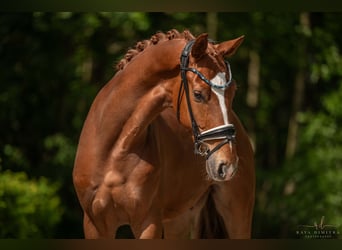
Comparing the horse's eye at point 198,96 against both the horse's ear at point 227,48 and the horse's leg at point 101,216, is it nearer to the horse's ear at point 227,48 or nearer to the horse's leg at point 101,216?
the horse's ear at point 227,48

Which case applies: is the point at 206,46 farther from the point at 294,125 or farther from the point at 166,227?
the point at 294,125

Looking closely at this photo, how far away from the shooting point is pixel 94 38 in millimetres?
11445

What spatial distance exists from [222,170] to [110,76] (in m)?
7.77

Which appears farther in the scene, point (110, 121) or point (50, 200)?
point (50, 200)

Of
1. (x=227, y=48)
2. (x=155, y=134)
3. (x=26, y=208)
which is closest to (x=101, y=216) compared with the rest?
(x=155, y=134)

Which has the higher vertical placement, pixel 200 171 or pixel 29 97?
pixel 200 171

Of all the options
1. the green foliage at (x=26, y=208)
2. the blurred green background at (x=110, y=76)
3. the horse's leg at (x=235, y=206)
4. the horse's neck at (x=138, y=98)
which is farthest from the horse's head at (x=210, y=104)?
the blurred green background at (x=110, y=76)

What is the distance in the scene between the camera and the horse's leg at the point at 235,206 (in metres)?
5.10

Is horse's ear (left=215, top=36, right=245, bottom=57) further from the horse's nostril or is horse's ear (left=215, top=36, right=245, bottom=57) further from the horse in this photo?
the horse's nostril

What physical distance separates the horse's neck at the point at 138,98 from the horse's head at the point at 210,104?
0.15 m

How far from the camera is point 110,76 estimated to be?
1165cm

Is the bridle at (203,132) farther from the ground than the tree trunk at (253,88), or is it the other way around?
the bridle at (203,132)

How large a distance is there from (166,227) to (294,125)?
7.50 meters

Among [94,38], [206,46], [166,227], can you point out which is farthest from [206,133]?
[94,38]
